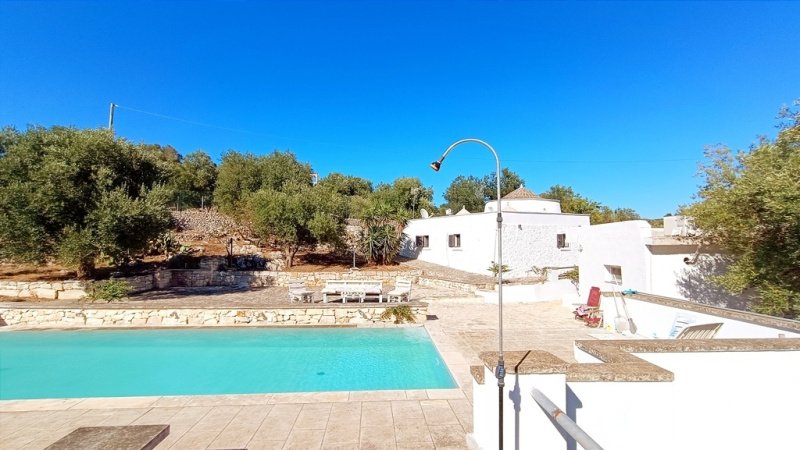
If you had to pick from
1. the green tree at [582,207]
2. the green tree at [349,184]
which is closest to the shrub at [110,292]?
the green tree at [349,184]

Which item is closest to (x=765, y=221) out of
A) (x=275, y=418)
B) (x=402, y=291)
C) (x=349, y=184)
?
(x=402, y=291)

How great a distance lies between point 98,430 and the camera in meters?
2.31

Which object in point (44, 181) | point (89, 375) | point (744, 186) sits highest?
point (44, 181)

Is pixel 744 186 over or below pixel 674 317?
over

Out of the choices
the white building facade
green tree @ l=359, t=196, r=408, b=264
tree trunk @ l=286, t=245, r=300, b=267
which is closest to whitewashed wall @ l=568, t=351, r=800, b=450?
the white building facade

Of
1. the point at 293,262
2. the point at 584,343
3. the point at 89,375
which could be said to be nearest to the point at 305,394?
the point at 584,343

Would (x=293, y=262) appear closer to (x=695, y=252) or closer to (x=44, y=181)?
(x=44, y=181)

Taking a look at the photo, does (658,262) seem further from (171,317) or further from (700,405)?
(171,317)

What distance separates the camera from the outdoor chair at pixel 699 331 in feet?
20.8

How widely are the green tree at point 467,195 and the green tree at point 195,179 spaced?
31550mm

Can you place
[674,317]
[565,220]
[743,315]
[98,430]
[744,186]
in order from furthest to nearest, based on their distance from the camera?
[565,220] < [674,317] < [744,186] < [743,315] < [98,430]

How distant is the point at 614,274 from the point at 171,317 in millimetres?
14641

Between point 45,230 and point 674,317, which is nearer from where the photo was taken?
point 674,317

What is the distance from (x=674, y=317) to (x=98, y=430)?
9.67 m
